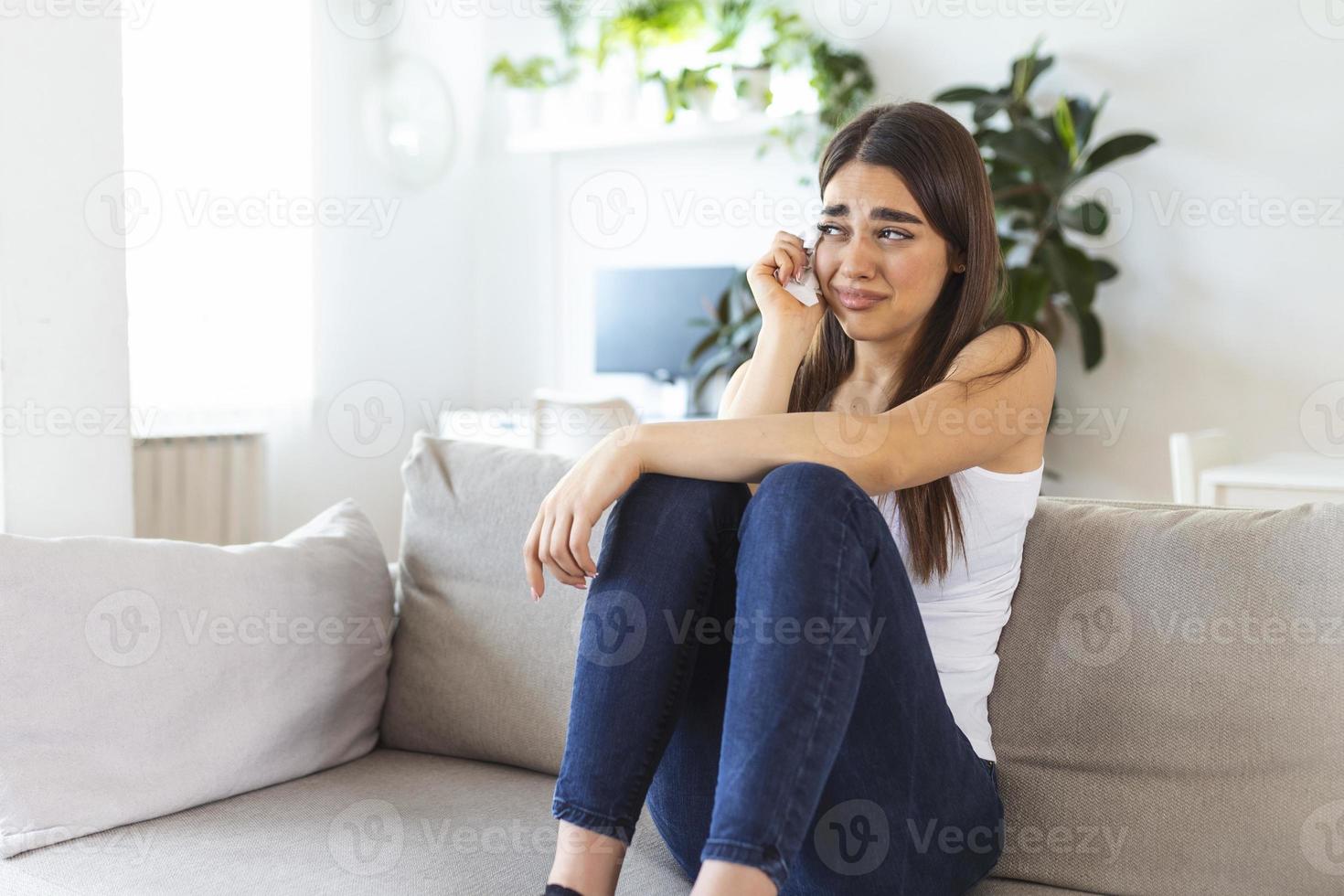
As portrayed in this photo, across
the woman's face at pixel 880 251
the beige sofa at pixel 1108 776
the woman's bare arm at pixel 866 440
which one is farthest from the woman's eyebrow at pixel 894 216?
the beige sofa at pixel 1108 776

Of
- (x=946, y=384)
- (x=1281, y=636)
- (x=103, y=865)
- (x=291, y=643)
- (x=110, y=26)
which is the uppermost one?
(x=110, y=26)

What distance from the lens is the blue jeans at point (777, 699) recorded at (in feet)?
3.32

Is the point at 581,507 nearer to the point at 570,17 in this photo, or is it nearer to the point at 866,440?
the point at 866,440

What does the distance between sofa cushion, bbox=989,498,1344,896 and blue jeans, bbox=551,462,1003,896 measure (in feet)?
0.38

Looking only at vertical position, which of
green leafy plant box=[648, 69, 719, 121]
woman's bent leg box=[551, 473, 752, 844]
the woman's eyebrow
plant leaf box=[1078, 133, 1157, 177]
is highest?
green leafy plant box=[648, 69, 719, 121]

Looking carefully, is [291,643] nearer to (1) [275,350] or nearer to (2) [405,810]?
(2) [405,810]

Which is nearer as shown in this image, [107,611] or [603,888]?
[603,888]

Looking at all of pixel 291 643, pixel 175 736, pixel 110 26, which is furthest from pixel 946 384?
pixel 110 26

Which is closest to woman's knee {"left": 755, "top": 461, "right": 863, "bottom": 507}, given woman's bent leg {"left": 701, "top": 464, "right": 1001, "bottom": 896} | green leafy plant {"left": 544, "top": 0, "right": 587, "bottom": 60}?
woman's bent leg {"left": 701, "top": 464, "right": 1001, "bottom": 896}

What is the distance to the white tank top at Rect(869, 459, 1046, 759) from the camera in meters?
1.33

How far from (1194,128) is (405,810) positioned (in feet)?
10.0

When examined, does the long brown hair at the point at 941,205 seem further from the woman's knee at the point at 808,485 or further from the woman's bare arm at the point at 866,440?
the woman's knee at the point at 808,485

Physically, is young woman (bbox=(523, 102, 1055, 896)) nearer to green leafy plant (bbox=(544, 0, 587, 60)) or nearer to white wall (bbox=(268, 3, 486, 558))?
white wall (bbox=(268, 3, 486, 558))

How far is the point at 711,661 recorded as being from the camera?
4.00 feet
